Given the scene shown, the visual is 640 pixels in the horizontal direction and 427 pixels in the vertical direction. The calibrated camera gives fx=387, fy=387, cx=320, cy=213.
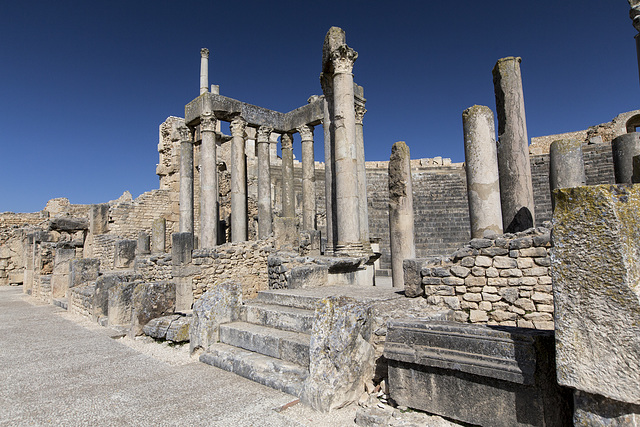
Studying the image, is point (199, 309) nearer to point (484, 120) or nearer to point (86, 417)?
point (86, 417)

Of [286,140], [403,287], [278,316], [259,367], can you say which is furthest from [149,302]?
[286,140]

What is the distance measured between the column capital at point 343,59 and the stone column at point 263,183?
239 inches

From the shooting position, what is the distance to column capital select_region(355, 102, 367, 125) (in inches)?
465

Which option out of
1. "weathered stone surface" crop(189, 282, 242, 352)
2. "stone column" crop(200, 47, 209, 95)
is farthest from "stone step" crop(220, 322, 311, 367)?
"stone column" crop(200, 47, 209, 95)

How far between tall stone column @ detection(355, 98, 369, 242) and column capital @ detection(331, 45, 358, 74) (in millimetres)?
2401

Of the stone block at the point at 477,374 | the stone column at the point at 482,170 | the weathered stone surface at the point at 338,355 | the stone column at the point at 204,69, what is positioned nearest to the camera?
the stone block at the point at 477,374

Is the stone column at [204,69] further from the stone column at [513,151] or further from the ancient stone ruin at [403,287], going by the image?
the stone column at [513,151]

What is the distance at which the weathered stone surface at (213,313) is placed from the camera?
A: 17.0ft

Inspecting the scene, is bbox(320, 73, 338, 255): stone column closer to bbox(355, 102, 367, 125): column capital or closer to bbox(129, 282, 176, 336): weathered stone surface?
bbox(355, 102, 367, 125): column capital

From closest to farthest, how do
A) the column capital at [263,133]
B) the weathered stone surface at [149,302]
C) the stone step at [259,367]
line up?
the stone step at [259,367]
the weathered stone surface at [149,302]
the column capital at [263,133]

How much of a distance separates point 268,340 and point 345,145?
19.4ft

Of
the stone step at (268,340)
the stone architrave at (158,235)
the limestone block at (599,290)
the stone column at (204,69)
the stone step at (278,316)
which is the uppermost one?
the stone column at (204,69)

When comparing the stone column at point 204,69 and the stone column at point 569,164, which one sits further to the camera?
the stone column at point 204,69

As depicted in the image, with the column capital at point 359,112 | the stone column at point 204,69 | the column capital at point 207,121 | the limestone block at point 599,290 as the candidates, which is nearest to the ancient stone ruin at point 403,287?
the limestone block at point 599,290
